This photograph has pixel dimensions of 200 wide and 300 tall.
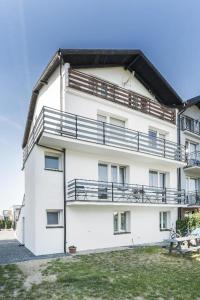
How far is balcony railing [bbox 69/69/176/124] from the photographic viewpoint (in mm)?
15617

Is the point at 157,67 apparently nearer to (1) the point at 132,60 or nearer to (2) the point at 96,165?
(1) the point at 132,60

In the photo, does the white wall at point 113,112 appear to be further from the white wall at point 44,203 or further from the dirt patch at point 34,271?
the dirt patch at point 34,271

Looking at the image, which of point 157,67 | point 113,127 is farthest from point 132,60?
point 113,127

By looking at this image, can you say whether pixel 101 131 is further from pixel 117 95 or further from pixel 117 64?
pixel 117 64

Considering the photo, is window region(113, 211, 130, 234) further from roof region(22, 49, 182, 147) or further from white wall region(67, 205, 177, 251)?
roof region(22, 49, 182, 147)

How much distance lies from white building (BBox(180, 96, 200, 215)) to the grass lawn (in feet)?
34.9

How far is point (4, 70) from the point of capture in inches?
680

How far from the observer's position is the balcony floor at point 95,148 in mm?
13359

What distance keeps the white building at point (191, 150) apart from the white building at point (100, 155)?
6.21 feet

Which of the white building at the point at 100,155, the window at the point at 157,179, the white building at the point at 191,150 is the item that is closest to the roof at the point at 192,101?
the white building at the point at 191,150

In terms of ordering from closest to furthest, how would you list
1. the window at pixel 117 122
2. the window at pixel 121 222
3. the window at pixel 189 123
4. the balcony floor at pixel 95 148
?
the balcony floor at pixel 95 148 < the window at pixel 121 222 < the window at pixel 117 122 < the window at pixel 189 123

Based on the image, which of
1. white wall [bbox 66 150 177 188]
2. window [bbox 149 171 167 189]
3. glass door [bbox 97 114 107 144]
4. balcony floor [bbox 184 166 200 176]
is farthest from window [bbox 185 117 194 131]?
glass door [bbox 97 114 107 144]

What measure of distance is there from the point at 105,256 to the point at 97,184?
3.71m

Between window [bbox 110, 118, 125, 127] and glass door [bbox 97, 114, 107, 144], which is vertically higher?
window [bbox 110, 118, 125, 127]
